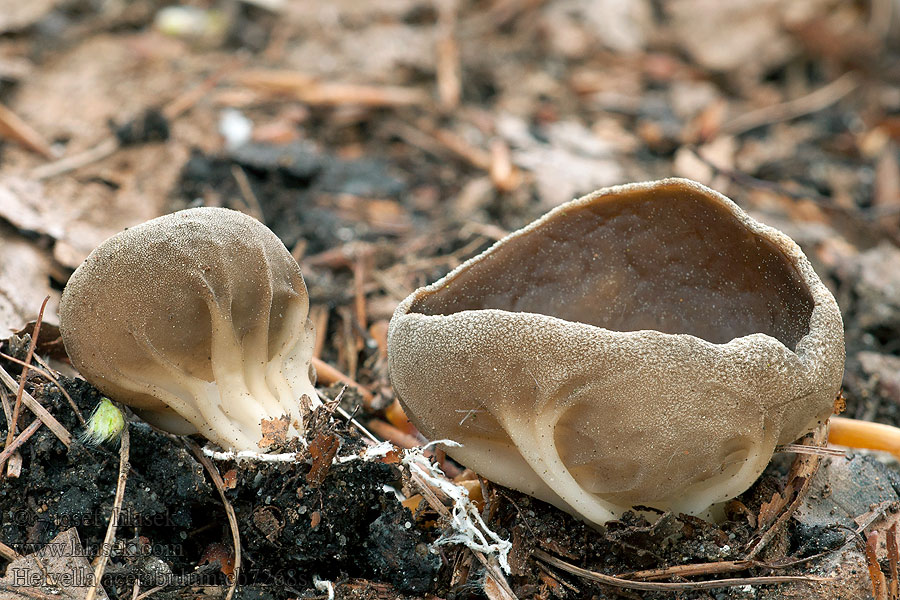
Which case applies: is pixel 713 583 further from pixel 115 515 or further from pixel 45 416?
pixel 45 416

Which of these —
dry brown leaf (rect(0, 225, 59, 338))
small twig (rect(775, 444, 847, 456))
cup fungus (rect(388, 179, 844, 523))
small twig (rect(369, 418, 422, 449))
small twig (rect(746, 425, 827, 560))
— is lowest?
small twig (rect(369, 418, 422, 449))

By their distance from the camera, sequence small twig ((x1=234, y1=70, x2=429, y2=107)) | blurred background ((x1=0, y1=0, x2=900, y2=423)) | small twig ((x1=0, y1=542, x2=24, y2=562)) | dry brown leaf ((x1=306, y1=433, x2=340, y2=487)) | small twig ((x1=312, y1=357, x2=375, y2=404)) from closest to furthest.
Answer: small twig ((x1=0, y1=542, x2=24, y2=562)), dry brown leaf ((x1=306, y1=433, x2=340, y2=487)), small twig ((x1=312, y1=357, x2=375, y2=404)), blurred background ((x1=0, y1=0, x2=900, y2=423)), small twig ((x1=234, y1=70, x2=429, y2=107))

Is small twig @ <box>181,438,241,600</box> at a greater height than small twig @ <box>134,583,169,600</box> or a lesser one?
greater

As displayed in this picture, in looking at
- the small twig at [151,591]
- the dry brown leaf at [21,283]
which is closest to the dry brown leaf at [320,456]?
the small twig at [151,591]

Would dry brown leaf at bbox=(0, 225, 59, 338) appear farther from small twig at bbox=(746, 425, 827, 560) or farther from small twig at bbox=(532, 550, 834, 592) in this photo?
small twig at bbox=(746, 425, 827, 560)

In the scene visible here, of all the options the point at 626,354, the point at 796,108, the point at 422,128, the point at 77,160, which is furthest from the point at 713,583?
the point at 796,108

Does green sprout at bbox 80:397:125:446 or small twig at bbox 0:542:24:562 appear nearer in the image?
small twig at bbox 0:542:24:562

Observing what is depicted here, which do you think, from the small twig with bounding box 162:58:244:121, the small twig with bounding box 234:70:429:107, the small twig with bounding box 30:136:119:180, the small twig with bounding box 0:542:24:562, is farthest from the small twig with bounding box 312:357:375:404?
the small twig with bounding box 234:70:429:107

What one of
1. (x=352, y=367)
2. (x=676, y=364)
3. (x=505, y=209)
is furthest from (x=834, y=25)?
(x=676, y=364)
